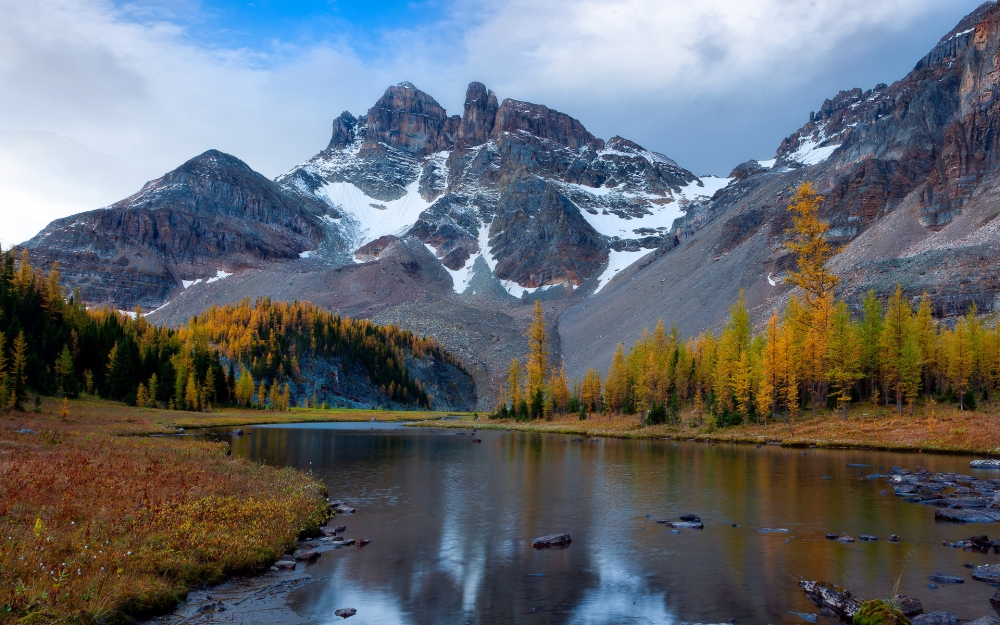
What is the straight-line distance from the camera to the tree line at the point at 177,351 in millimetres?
80625

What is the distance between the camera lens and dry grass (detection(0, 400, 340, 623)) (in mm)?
11250

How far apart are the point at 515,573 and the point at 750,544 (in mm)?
8586

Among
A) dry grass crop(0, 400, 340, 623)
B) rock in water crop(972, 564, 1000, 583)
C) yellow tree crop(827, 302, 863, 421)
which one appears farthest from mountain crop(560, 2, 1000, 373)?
dry grass crop(0, 400, 340, 623)

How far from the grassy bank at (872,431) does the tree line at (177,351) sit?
6846 cm

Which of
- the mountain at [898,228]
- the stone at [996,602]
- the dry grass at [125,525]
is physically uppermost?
the mountain at [898,228]

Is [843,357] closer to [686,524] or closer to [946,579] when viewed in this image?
[686,524]

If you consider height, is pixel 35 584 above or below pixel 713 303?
below

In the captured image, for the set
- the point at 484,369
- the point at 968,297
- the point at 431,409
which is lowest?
the point at 431,409

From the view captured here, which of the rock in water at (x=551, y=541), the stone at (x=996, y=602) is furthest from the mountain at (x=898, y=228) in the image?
the rock in water at (x=551, y=541)

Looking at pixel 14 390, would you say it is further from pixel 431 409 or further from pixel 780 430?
pixel 431 409

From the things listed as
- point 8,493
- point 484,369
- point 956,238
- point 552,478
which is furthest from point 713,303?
point 8,493

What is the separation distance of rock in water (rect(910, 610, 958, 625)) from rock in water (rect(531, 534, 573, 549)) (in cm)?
999

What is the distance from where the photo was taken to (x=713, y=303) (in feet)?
499

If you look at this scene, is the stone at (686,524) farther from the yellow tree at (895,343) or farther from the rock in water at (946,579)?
the yellow tree at (895,343)
